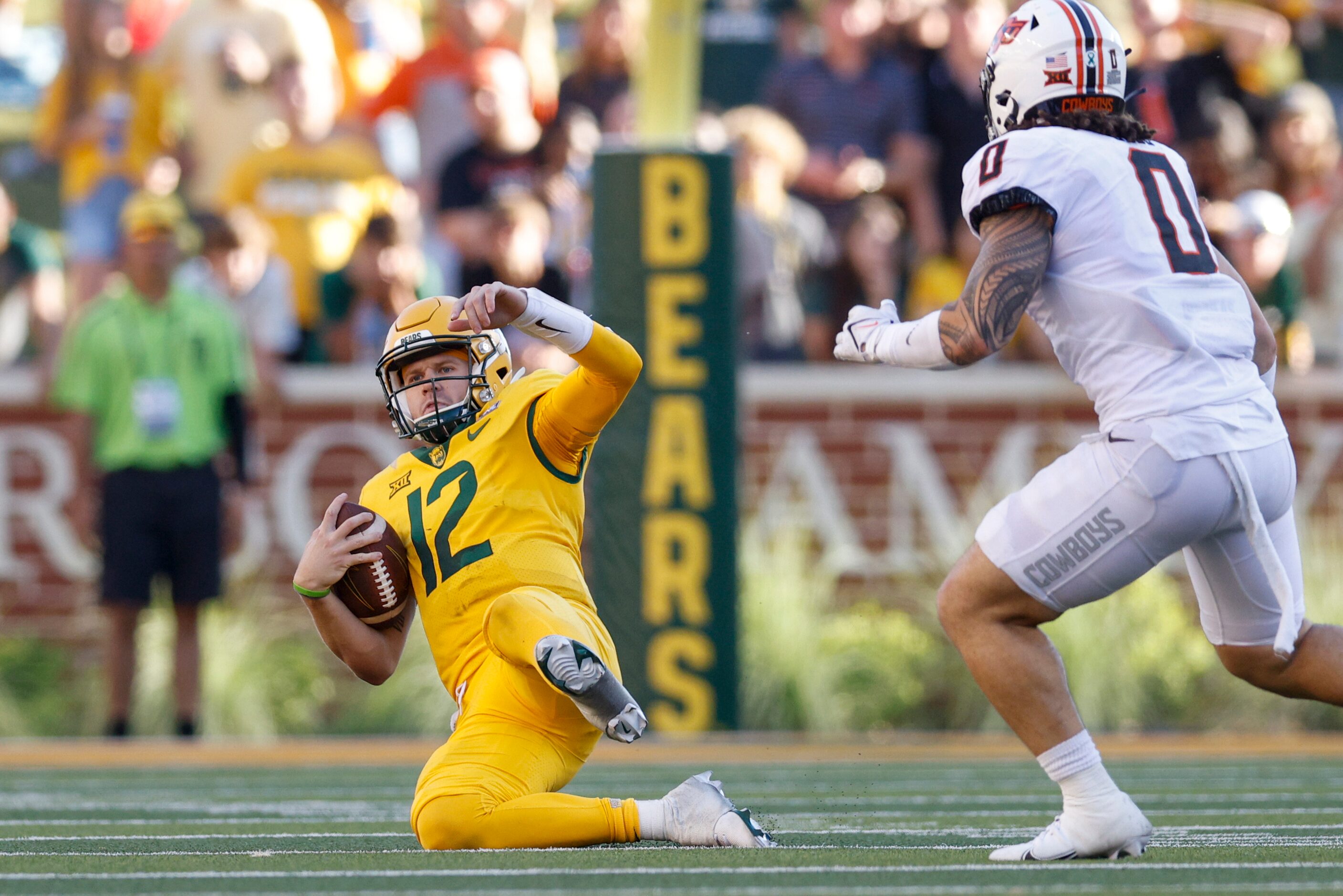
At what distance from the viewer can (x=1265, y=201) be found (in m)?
11.2

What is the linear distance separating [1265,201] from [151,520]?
20.5 feet

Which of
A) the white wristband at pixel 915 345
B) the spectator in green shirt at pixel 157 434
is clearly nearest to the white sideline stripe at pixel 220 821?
the white wristband at pixel 915 345

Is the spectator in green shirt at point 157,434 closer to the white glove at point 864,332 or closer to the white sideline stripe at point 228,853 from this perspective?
the white sideline stripe at point 228,853

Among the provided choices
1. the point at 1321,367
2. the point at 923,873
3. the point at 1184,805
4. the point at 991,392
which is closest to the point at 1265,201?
the point at 1321,367

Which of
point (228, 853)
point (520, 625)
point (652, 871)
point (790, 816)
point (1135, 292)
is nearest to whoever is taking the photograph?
point (652, 871)

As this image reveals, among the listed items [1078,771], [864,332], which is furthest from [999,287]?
[1078,771]

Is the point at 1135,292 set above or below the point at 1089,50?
below

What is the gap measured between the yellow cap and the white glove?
229 inches

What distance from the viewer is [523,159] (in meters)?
11.5

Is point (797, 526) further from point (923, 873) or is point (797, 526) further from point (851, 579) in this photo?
point (923, 873)

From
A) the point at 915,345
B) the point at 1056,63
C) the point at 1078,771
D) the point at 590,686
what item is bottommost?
the point at 1078,771

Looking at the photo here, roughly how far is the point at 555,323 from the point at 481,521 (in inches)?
22.1

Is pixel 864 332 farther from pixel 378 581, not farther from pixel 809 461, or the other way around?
pixel 809 461

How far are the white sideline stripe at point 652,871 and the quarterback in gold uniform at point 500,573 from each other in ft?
1.32
